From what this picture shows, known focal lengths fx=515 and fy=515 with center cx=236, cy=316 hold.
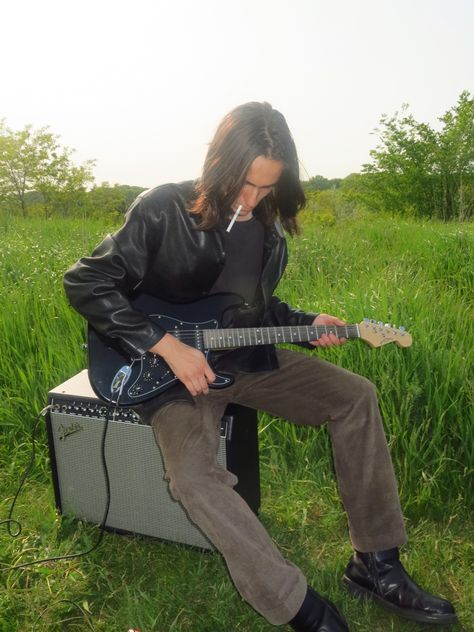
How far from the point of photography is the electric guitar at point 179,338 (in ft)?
6.65

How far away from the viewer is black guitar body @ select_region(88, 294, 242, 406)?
6.63 feet


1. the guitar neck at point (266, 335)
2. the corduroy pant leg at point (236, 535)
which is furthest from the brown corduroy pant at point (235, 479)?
the guitar neck at point (266, 335)

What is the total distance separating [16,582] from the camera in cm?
208

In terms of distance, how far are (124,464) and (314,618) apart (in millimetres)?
999

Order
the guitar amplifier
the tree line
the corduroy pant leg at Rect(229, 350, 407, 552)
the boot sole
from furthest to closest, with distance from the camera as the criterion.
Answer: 1. the tree line
2. the guitar amplifier
3. the corduroy pant leg at Rect(229, 350, 407, 552)
4. the boot sole

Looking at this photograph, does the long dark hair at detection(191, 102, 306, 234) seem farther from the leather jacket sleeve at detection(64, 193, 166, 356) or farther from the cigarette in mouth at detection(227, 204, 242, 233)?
the leather jacket sleeve at detection(64, 193, 166, 356)

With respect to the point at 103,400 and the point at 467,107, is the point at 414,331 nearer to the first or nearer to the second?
the point at 103,400

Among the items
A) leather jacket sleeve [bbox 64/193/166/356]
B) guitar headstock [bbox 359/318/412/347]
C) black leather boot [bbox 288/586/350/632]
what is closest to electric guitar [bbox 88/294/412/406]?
guitar headstock [bbox 359/318/412/347]

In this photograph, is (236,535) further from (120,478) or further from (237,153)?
(237,153)

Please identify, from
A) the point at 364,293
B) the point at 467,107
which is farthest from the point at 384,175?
the point at 364,293

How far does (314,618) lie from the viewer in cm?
165

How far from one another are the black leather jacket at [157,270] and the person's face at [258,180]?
186 millimetres

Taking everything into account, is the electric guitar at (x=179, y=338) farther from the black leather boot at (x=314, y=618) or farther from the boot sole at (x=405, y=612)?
the boot sole at (x=405, y=612)

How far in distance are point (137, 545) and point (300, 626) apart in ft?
3.06
